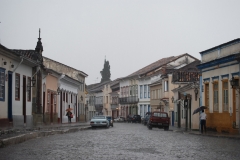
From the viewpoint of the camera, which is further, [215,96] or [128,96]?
[128,96]

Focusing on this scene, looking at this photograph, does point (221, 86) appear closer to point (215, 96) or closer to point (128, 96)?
point (215, 96)

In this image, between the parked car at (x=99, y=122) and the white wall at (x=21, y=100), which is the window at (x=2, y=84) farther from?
the parked car at (x=99, y=122)

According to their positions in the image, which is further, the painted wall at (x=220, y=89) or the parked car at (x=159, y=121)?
the parked car at (x=159, y=121)

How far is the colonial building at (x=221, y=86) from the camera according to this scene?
3144cm

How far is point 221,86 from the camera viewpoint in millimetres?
34188

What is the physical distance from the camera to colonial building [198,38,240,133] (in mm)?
31438

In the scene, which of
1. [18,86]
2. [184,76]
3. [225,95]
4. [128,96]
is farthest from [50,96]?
[128,96]

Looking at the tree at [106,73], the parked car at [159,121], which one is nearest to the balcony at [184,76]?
the parked car at [159,121]

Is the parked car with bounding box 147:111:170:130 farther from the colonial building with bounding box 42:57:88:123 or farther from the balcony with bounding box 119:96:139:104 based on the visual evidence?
the balcony with bounding box 119:96:139:104

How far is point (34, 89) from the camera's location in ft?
124

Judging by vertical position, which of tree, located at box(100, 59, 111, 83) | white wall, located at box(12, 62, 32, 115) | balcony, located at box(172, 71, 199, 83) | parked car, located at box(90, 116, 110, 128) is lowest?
parked car, located at box(90, 116, 110, 128)

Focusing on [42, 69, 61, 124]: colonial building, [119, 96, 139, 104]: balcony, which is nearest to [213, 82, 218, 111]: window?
[42, 69, 61, 124]: colonial building

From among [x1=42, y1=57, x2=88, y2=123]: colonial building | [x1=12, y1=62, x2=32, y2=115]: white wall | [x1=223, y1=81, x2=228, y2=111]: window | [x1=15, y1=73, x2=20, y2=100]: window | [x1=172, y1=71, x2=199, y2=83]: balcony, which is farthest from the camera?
[x1=172, y1=71, x2=199, y2=83]: balcony

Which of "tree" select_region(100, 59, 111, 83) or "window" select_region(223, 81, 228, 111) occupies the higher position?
"tree" select_region(100, 59, 111, 83)
